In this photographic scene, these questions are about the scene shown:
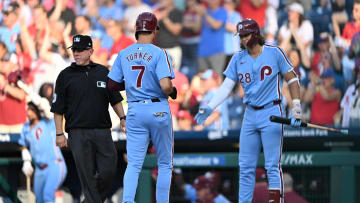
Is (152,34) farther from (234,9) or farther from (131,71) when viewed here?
(234,9)

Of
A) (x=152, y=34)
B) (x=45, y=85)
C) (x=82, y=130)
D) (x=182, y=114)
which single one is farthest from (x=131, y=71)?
(x=45, y=85)

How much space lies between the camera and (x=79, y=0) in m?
10.3

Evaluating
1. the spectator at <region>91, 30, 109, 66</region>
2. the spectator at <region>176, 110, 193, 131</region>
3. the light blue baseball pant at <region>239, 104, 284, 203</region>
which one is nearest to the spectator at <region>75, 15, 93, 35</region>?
the spectator at <region>91, 30, 109, 66</region>

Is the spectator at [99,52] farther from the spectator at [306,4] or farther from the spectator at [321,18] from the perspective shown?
the spectator at [321,18]

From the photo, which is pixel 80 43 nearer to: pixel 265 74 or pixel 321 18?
pixel 265 74

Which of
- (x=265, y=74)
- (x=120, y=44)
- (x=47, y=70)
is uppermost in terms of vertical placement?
(x=120, y=44)

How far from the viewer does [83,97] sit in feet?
21.0

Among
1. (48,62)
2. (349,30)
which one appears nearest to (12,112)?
(48,62)

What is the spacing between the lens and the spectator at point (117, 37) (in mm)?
10070

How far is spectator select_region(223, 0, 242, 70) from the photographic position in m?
9.70

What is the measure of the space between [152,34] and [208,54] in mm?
3852

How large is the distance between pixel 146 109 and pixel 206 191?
9.01 feet

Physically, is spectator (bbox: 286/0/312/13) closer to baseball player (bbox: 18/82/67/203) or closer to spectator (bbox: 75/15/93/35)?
spectator (bbox: 75/15/93/35)

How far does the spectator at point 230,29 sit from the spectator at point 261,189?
207 cm
